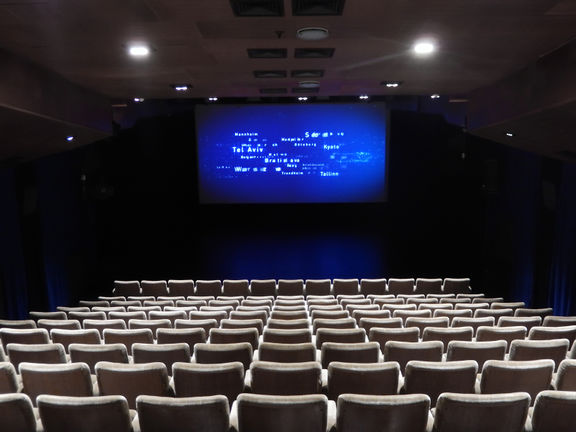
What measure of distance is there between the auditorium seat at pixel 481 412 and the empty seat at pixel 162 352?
224 centimetres

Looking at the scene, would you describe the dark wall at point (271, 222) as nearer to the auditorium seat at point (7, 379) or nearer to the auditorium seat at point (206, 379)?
the auditorium seat at point (7, 379)

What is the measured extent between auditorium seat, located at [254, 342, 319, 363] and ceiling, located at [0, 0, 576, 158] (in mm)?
3065

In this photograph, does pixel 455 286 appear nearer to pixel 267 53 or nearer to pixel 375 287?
pixel 375 287

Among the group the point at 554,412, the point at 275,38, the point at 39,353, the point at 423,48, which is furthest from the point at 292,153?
the point at 554,412

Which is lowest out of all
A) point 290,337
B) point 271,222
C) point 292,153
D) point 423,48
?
point 290,337

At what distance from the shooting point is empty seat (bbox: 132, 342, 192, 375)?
4078 millimetres

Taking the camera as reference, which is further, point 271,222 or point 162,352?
point 271,222

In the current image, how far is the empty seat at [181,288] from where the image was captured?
9.40 meters

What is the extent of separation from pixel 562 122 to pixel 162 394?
584 centimetres

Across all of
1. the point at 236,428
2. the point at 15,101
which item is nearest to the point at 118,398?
the point at 236,428

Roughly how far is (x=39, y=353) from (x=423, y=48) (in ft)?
17.3

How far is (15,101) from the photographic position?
572 cm

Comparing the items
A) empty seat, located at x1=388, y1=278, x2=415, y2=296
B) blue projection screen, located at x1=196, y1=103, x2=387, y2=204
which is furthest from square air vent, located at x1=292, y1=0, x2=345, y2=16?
blue projection screen, located at x1=196, y1=103, x2=387, y2=204

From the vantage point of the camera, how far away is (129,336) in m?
4.87
